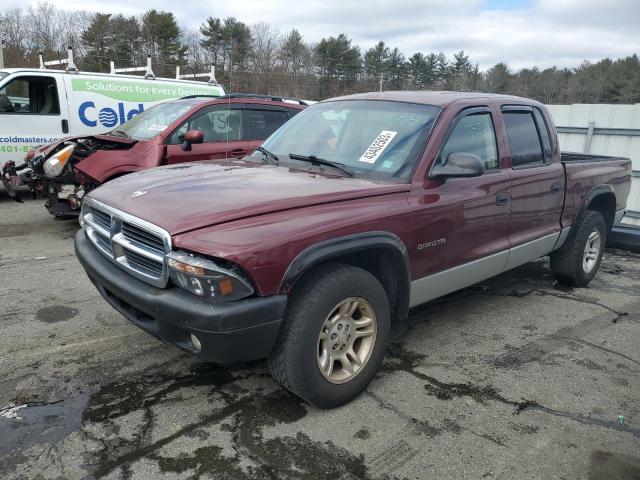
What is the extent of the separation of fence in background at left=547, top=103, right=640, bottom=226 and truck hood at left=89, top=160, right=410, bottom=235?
22.5ft

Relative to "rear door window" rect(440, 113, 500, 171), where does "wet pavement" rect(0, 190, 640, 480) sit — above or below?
below

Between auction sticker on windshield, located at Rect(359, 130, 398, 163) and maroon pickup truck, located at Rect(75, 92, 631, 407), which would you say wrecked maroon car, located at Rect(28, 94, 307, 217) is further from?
auction sticker on windshield, located at Rect(359, 130, 398, 163)

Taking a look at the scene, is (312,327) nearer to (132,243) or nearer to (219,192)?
(219,192)

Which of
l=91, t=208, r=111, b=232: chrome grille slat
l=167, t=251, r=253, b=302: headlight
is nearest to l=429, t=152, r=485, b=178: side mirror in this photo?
l=167, t=251, r=253, b=302: headlight

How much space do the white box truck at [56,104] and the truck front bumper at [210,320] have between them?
720cm

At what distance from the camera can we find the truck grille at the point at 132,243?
2.67 m

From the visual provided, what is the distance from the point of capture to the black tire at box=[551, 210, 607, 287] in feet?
17.0

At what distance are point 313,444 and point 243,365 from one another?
3.19ft

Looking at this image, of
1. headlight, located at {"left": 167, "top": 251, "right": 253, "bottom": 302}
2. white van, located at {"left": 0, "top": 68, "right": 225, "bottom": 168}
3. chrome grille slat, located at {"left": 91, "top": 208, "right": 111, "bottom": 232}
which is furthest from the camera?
white van, located at {"left": 0, "top": 68, "right": 225, "bottom": 168}

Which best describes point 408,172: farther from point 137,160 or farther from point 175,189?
point 137,160

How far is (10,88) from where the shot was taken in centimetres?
881

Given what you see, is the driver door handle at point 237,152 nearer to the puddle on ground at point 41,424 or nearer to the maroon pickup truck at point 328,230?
the maroon pickup truck at point 328,230

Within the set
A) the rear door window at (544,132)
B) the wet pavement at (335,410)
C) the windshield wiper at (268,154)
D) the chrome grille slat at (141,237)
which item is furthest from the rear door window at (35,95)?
the rear door window at (544,132)

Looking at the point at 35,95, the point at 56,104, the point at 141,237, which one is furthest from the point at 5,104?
the point at 141,237
